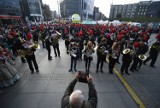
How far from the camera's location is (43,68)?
665 centimetres

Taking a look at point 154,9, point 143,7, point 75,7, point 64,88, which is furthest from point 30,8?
point 154,9

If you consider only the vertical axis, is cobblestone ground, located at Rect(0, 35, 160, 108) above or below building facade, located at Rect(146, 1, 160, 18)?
below

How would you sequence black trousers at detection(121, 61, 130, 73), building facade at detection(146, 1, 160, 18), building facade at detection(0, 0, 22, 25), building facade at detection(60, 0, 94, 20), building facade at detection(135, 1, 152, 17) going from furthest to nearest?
building facade at detection(135, 1, 152, 17) → building facade at detection(60, 0, 94, 20) → building facade at detection(146, 1, 160, 18) → building facade at detection(0, 0, 22, 25) → black trousers at detection(121, 61, 130, 73)

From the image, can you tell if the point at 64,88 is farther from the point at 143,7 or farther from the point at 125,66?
the point at 143,7

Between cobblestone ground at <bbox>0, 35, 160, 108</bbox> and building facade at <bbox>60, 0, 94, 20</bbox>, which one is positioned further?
building facade at <bbox>60, 0, 94, 20</bbox>

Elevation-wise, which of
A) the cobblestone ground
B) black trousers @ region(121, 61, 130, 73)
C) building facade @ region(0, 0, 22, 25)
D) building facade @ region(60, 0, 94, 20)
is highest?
building facade @ region(60, 0, 94, 20)

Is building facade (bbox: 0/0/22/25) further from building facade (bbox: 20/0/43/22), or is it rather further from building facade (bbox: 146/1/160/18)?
building facade (bbox: 146/1/160/18)

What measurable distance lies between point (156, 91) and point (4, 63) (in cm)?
651

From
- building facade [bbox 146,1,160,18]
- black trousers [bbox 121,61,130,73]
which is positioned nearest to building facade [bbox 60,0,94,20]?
building facade [bbox 146,1,160,18]

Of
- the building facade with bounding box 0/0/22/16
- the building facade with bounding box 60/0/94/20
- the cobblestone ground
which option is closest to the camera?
the cobblestone ground

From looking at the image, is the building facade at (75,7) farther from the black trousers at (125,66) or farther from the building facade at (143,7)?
the black trousers at (125,66)

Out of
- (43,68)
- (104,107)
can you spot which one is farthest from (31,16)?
(104,107)

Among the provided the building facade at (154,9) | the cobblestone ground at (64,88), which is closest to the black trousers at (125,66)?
the cobblestone ground at (64,88)

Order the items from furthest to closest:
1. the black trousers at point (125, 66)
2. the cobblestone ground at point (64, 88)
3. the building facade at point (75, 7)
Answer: the building facade at point (75, 7), the black trousers at point (125, 66), the cobblestone ground at point (64, 88)
